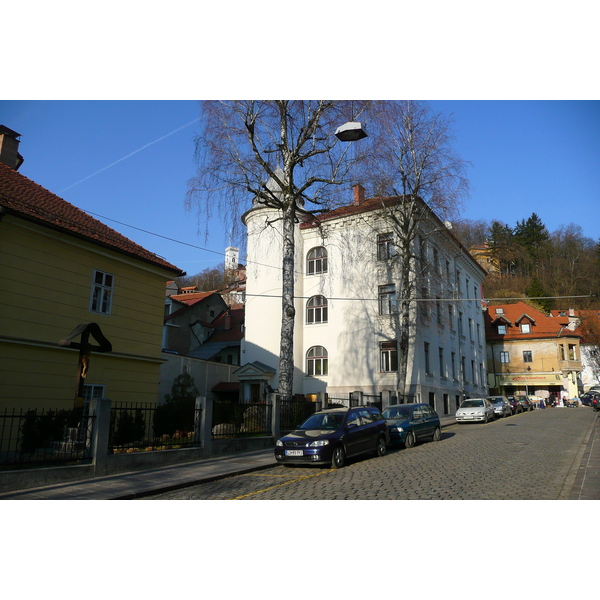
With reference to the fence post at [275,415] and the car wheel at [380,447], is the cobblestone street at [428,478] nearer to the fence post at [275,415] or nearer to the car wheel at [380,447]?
the car wheel at [380,447]

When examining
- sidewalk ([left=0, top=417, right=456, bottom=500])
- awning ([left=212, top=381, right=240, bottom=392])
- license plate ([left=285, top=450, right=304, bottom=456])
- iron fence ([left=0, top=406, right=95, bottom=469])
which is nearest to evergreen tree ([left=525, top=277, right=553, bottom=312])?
awning ([left=212, top=381, right=240, bottom=392])

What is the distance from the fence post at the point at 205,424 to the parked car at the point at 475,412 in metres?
19.4

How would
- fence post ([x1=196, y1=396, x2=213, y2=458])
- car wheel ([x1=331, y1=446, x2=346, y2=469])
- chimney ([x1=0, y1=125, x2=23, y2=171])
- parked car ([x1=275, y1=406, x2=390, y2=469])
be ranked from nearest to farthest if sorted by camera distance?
1. parked car ([x1=275, y1=406, x2=390, y2=469])
2. car wheel ([x1=331, y1=446, x2=346, y2=469])
3. fence post ([x1=196, y1=396, x2=213, y2=458])
4. chimney ([x1=0, y1=125, x2=23, y2=171])

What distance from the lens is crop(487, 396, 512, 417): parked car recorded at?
34.2 metres

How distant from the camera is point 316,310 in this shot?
37.2m

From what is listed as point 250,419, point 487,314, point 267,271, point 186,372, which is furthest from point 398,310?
point 487,314

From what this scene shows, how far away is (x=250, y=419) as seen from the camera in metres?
18.3

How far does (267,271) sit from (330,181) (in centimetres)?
1729

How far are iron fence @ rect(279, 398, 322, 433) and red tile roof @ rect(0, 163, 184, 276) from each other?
7.57m

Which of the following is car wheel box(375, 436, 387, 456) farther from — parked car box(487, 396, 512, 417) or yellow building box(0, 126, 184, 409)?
parked car box(487, 396, 512, 417)

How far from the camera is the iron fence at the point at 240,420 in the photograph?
53.8 ft

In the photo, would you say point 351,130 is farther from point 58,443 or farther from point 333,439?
point 58,443

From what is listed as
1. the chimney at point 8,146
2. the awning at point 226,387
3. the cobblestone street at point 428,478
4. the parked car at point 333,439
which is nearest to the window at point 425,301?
the awning at point 226,387

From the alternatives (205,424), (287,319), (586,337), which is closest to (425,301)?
(287,319)
